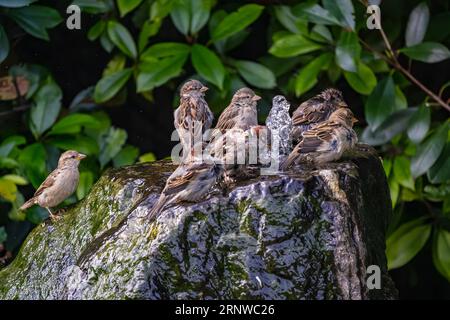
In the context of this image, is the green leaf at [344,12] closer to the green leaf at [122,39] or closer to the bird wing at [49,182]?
the green leaf at [122,39]

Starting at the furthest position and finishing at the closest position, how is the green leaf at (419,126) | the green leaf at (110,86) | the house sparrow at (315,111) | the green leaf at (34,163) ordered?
the green leaf at (110,86) < the green leaf at (34,163) < the green leaf at (419,126) < the house sparrow at (315,111)

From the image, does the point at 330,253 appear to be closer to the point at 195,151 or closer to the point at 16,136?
the point at 195,151

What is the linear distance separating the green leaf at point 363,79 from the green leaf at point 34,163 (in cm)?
Result: 207

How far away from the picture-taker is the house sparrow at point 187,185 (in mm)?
4602

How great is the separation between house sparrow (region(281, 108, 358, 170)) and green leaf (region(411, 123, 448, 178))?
112 cm

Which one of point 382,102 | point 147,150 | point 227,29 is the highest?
point 227,29

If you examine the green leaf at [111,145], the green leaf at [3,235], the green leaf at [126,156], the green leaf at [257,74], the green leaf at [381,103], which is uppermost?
the green leaf at [257,74]

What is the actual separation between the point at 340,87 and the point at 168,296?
3.48 metres

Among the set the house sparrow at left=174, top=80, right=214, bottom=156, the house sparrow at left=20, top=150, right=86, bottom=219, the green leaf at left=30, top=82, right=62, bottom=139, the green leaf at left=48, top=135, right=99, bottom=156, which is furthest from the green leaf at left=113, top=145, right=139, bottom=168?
the house sparrow at left=174, top=80, right=214, bottom=156

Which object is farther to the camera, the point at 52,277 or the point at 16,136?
the point at 16,136

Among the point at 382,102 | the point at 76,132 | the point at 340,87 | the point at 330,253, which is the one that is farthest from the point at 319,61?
the point at 330,253

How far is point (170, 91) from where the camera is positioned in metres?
7.98

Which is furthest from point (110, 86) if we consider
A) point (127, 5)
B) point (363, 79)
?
point (363, 79)

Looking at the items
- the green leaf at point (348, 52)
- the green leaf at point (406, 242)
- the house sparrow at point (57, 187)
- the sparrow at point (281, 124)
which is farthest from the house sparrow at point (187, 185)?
the green leaf at point (406, 242)
